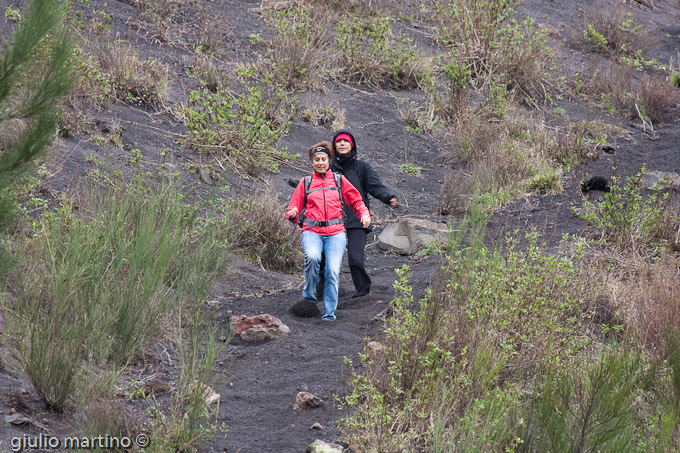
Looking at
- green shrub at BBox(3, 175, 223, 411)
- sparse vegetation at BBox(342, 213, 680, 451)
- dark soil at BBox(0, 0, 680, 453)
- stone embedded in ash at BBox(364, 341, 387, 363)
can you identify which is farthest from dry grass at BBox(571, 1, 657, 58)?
stone embedded in ash at BBox(364, 341, 387, 363)

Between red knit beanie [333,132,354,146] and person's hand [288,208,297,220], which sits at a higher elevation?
red knit beanie [333,132,354,146]

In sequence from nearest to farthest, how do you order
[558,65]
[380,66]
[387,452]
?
[387,452] → [380,66] → [558,65]

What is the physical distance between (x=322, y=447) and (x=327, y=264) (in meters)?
2.42

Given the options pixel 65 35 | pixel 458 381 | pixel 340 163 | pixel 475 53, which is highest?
pixel 475 53

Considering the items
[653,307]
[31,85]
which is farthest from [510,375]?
[31,85]

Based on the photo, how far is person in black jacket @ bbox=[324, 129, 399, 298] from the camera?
6281 mm

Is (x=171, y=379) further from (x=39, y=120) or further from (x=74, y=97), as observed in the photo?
(x=74, y=97)

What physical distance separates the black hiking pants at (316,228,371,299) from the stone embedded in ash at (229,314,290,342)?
93cm

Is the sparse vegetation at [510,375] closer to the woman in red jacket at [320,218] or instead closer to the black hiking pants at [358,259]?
the woman in red jacket at [320,218]

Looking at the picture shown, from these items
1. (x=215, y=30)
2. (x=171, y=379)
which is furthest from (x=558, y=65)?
(x=171, y=379)

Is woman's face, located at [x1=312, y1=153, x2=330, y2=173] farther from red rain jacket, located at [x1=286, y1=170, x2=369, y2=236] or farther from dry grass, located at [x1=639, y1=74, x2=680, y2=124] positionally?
dry grass, located at [x1=639, y1=74, x2=680, y2=124]

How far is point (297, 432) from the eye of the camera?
388cm

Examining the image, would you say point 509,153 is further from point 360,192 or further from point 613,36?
point 613,36

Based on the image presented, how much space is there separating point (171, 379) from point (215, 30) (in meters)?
9.02
